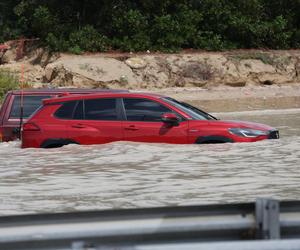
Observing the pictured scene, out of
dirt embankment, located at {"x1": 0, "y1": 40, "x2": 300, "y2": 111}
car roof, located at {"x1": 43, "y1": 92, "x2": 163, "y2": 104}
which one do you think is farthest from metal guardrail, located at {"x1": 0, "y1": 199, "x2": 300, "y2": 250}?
dirt embankment, located at {"x1": 0, "y1": 40, "x2": 300, "y2": 111}

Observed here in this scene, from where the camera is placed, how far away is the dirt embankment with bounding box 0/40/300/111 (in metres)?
30.5

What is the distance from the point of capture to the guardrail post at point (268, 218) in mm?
2861

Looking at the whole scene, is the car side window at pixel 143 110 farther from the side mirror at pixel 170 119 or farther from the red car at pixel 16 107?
the red car at pixel 16 107

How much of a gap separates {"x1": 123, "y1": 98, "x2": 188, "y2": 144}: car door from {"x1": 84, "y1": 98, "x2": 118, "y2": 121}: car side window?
0.76 feet

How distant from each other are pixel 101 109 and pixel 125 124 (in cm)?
63

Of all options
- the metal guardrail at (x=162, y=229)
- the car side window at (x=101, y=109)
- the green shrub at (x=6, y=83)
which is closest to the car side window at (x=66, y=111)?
the car side window at (x=101, y=109)

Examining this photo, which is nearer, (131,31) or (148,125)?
(148,125)

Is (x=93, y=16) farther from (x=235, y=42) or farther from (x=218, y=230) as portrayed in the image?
(x=218, y=230)

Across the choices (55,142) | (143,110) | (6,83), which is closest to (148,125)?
(143,110)

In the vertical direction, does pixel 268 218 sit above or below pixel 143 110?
below

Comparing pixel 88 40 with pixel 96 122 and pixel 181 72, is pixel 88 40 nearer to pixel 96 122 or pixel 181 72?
pixel 181 72

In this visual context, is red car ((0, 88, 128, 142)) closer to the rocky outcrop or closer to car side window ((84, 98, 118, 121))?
car side window ((84, 98, 118, 121))

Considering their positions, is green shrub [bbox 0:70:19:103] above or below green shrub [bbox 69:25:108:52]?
below

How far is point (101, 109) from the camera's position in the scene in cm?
1238
